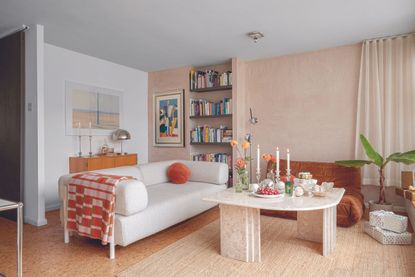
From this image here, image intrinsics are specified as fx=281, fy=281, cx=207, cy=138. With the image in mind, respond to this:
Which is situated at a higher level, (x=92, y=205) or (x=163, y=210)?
(x=92, y=205)

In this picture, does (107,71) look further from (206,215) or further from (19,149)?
(206,215)

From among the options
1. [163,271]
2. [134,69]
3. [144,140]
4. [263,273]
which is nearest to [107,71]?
[134,69]

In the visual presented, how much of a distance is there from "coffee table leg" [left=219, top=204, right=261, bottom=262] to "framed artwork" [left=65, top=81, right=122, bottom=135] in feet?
9.85

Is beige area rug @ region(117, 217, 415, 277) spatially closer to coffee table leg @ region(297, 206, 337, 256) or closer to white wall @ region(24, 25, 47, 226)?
coffee table leg @ region(297, 206, 337, 256)

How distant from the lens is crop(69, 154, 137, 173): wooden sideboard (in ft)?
13.0

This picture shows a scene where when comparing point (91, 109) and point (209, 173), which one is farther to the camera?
point (91, 109)

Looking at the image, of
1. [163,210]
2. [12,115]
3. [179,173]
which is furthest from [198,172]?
[12,115]

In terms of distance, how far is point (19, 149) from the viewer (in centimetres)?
343

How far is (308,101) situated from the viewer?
429 centimetres

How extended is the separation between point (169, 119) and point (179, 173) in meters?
1.85

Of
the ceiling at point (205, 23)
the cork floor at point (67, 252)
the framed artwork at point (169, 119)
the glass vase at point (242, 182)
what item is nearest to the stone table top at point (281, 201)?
the glass vase at point (242, 182)

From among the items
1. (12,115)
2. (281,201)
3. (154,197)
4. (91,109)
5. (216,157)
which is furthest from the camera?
(216,157)

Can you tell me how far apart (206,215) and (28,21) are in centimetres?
315

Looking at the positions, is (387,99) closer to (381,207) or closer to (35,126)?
(381,207)
